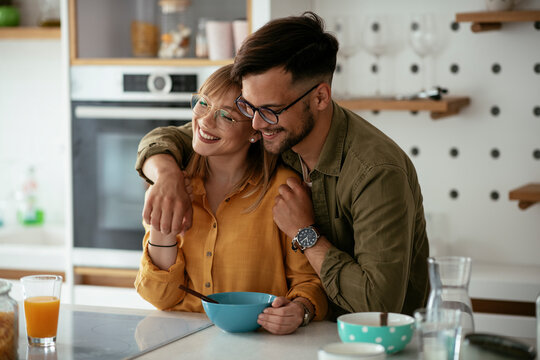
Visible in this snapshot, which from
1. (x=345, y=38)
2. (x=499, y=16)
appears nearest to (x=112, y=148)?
(x=345, y=38)

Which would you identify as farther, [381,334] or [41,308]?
[41,308]

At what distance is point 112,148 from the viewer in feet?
10.8

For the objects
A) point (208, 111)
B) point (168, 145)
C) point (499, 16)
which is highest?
point (499, 16)

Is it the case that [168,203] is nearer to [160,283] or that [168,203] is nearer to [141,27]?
[160,283]

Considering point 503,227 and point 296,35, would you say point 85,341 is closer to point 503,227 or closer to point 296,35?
point 296,35

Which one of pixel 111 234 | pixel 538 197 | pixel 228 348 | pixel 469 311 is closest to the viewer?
pixel 469 311

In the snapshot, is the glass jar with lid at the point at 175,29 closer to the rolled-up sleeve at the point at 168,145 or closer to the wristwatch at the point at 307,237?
the rolled-up sleeve at the point at 168,145

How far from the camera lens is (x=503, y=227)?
10.4 ft

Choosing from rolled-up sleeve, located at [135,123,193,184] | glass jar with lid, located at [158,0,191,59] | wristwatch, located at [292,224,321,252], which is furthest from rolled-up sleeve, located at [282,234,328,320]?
glass jar with lid, located at [158,0,191,59]

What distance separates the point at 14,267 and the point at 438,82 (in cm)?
204

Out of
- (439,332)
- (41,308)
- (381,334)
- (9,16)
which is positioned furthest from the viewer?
(9,16)

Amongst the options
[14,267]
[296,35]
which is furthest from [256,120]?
[14,267]

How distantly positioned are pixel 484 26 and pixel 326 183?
1.41 m

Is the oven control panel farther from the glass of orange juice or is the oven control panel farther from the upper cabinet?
the glass of orange juice
